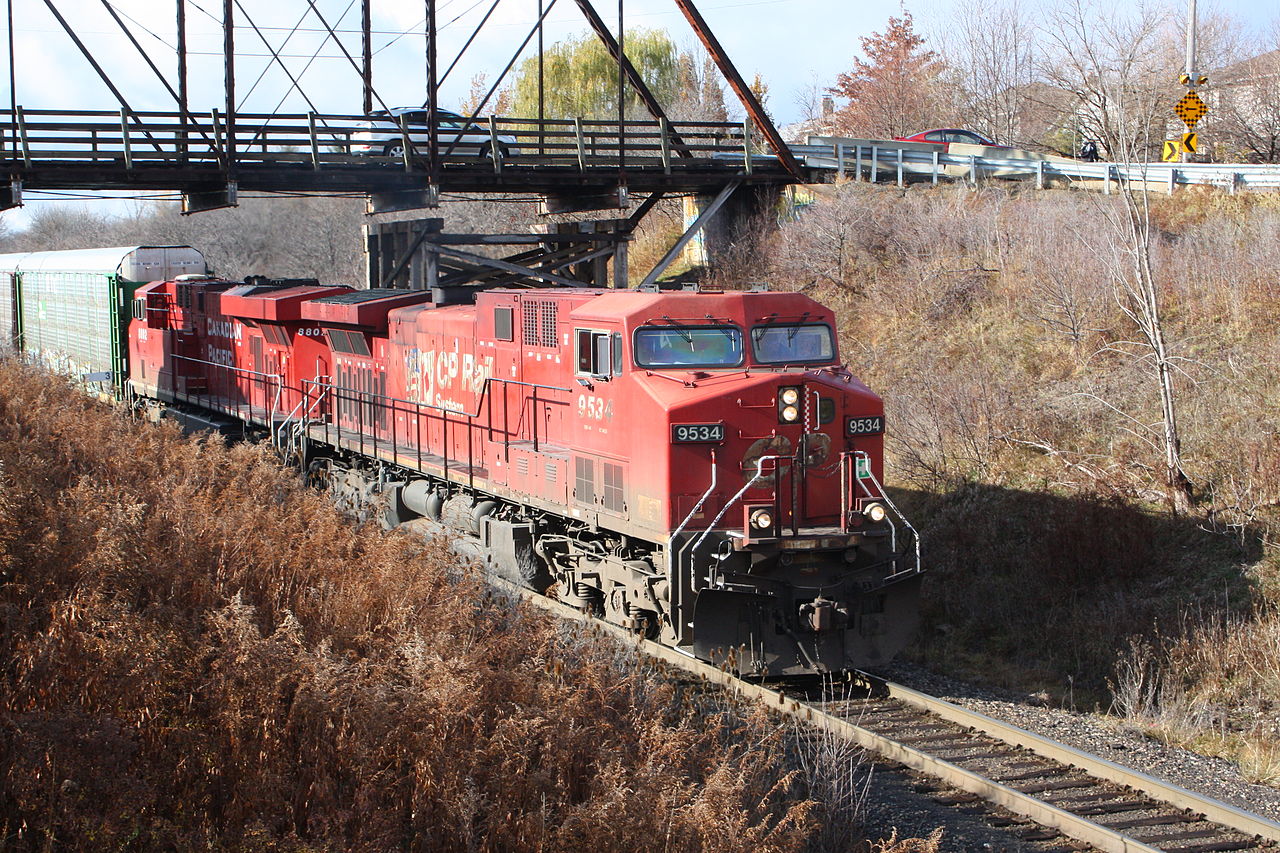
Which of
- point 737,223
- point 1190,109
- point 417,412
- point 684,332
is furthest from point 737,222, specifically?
point 684,332

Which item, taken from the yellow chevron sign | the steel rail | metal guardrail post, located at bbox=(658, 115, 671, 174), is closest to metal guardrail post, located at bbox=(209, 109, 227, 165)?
metal guardrail post, located at bbox=(658, 115, 671, 174)

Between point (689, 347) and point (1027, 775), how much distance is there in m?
4.33

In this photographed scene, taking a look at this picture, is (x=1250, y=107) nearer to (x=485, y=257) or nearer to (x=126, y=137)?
(x=485, y=257)

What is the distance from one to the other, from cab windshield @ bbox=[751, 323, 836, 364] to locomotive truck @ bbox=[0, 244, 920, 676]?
0.05 ft

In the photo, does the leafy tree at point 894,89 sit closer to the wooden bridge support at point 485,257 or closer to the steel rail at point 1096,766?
the wooden bridge support at point 485,257

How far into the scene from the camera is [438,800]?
5148 mm

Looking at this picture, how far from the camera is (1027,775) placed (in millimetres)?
8141

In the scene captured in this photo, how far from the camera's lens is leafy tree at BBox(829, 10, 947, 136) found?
1554 inches

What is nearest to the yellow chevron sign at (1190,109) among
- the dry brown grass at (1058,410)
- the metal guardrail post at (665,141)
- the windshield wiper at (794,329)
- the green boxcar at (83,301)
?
the dry brown grass at (1058,410)

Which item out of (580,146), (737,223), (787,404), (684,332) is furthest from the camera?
(737,223)

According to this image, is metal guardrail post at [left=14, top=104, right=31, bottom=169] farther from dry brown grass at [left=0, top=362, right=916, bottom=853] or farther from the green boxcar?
dry brown grass at [left=0, top=362, right=916, bottom=853]

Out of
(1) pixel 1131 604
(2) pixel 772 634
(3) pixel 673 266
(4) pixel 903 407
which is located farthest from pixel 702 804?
(3) pixel 673 266

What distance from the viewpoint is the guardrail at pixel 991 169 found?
20828 mm

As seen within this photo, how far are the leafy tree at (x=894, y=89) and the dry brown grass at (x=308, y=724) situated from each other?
3391 cm
